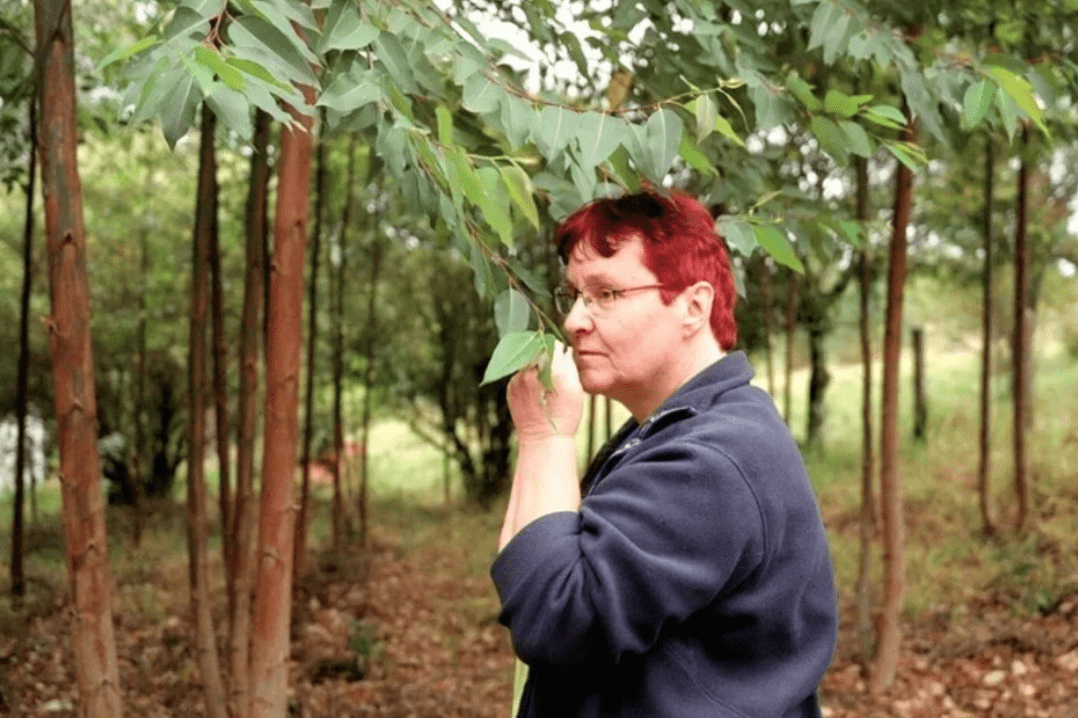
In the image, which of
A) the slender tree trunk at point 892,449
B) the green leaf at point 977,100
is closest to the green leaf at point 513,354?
the green leaf at point 977,100

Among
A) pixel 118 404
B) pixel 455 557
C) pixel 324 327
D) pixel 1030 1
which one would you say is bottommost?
pixel 455 557

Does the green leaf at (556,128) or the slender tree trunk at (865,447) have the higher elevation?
the green leaf at (556,128)

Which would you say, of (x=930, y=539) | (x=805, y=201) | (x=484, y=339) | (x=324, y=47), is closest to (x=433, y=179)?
(x=324, y=47)

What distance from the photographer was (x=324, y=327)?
13.3 metres

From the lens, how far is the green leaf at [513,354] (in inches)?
63.3

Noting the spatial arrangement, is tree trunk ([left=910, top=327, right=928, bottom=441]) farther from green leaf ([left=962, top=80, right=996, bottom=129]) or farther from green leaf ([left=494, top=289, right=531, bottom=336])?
green leaf ([left=494, top=289, right=531, bottom=336])

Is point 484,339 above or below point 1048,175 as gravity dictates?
below

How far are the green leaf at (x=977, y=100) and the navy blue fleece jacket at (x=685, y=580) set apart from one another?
107cm

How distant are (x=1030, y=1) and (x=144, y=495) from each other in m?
13.5

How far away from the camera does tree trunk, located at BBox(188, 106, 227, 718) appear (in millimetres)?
4660

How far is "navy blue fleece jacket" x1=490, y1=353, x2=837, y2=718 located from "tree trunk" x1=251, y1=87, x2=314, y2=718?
161cm

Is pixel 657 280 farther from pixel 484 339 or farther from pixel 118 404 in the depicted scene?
pixel 118 404

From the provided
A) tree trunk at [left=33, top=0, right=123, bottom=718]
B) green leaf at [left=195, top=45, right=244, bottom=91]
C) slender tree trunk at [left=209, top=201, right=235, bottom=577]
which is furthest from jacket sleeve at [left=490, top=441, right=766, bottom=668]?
slender tree trunk at [left=209, top=201, right=235, bottom=577]

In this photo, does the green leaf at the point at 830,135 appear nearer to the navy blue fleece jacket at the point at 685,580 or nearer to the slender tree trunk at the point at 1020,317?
the navy blue fleece jacket at the point at 685,580
